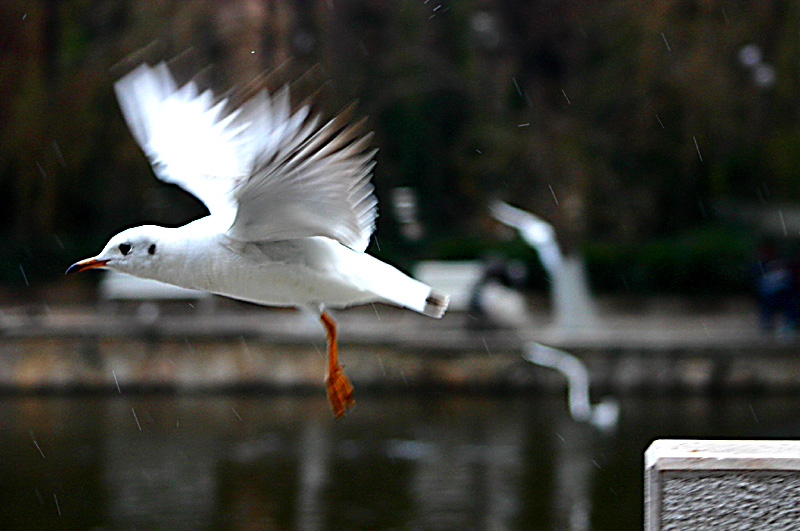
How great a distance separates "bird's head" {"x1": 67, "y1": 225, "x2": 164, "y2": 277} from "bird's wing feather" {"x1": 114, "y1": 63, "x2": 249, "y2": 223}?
0.87ft

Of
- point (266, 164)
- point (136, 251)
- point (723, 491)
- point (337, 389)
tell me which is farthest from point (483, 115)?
point (723, 491)

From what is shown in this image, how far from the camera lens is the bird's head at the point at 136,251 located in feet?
12.0

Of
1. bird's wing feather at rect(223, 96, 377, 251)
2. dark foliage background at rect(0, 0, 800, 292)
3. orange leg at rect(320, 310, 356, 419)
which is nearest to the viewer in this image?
bird's wing feather at rect(223, 96, 377, 251)

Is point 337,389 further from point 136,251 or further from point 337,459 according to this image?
point 337,459

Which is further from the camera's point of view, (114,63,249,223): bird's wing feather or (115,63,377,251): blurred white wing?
(114,63,249,223): bird's wing feather

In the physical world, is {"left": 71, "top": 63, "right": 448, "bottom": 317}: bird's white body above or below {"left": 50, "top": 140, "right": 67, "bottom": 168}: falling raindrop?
below

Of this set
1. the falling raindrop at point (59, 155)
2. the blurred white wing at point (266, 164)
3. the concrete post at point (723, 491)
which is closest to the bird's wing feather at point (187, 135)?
the blurred white wing at point (266, 164)

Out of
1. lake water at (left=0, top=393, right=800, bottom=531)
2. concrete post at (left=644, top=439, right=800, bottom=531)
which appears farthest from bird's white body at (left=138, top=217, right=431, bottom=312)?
lake water at (left=0, top=393, right=800, bottom=531)

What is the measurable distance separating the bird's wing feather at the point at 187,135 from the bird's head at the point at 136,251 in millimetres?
266

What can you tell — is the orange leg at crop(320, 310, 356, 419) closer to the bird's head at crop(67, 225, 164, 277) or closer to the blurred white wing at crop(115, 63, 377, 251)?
the blurred white wing at crop(115, 63, 377, 251)

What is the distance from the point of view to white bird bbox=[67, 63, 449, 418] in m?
3.54

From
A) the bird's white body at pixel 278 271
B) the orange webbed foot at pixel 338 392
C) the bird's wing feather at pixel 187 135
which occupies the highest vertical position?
the bird's wing feather at pixel 187 135

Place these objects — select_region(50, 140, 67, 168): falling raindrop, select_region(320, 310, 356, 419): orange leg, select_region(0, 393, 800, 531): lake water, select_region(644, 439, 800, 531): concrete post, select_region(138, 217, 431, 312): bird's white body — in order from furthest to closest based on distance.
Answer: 1. select_region(50, 140, 67, 168): falling raindrop
2. select_region(0, 393, 800, 531): lake water
3. select_region(320, 310, 356, 419): orange leg
4. select_region(138, 217, 431, 312): bird's white body
5. select_region(644, 439, 800, 531): concrete post

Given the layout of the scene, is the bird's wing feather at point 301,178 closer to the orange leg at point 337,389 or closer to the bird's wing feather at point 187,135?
the bird's wing feather at point 187,135
